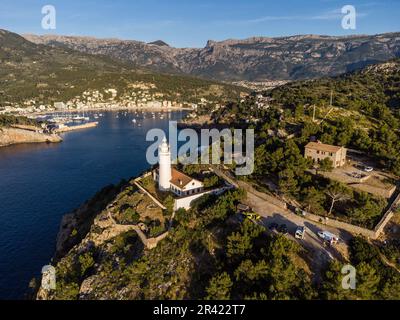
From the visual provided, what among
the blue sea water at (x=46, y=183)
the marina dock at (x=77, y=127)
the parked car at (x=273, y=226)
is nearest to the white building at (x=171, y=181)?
the parked car at (x=273, y=226)

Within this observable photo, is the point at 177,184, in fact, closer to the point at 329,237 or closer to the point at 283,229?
the point at 283,229

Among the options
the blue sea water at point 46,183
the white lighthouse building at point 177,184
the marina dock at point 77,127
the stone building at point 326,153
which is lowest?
the blue sea water at point 46,183

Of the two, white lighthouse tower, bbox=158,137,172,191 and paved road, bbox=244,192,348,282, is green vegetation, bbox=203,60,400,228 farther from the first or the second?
white lighthouse tower, bbox=158,137,172,191

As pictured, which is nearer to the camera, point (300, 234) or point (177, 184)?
point (300, 234)

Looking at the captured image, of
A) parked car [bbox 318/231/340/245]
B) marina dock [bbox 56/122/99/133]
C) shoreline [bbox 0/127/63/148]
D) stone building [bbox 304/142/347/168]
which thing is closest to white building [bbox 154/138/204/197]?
parked car [bbox 318/231/340/245]

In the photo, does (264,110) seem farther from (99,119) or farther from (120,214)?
(99,119)

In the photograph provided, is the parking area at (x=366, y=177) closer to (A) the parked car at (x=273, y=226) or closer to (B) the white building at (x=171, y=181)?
Result: (A) the parked car at (x=273, y=226)

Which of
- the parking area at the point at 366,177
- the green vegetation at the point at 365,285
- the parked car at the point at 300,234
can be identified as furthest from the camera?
the parking area at the point at 366,177

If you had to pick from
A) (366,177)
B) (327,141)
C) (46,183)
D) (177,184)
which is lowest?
(46,183)

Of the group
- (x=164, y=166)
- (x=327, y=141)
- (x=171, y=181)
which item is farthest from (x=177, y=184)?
(x=327, y=141)
